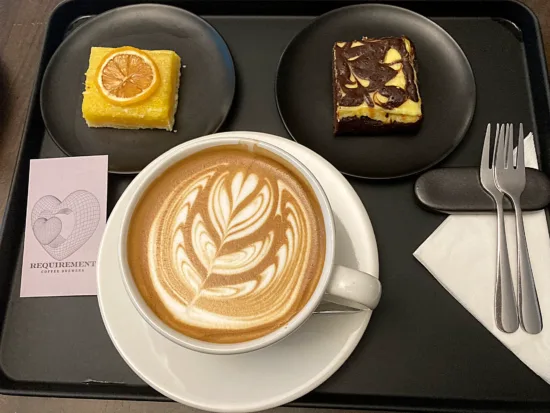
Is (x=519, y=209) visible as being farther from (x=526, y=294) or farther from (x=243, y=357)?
(x=243, y=357)

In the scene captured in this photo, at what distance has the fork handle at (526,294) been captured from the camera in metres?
0.99

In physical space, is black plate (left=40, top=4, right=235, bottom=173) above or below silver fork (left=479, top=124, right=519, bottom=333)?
above

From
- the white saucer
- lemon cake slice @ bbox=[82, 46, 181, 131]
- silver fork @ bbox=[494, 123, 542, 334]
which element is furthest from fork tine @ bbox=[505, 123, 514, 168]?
lemon cake slice @ bbox=[82, 46, 181, 131]

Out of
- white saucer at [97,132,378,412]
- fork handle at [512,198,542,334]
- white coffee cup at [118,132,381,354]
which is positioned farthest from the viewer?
fork handle at [512,198,542,334]

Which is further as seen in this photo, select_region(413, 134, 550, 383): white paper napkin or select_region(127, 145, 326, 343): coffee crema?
select_region(413, 134, 550, 383): white paper napkin

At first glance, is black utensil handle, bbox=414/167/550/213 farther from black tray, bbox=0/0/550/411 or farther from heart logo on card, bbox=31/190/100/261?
heart logo on card, bbox=31/190/100/261

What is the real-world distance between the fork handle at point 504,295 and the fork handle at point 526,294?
17 millimetres

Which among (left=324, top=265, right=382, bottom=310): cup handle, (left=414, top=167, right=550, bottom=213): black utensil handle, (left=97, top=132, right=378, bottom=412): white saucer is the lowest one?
(left=97, top=132, right=378, bottom=412): white saucer

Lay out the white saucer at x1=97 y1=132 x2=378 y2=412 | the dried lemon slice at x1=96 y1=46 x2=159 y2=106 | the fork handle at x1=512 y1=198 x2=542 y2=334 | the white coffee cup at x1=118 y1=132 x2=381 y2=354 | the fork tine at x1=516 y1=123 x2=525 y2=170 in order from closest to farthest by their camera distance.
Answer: the white coffee cup at x1=118 y1=132 x2=381 y2=354
the white saucer at x1=97 y1=132 x2=378 y2=412
the fork handle at x1=512 y1=198 x2=542 y2=334
the fork tine at x1=516 y1=123 x2=525 y2=170
the dried lemon slice at x1=96 y1=46 x2=159 y2=106

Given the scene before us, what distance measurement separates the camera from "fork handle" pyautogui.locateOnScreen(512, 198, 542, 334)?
3.26 ft


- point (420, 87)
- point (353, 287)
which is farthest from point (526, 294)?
point (420, 87)

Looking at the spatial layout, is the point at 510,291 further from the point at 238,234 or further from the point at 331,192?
the point at 238,234

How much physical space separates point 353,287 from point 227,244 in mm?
233

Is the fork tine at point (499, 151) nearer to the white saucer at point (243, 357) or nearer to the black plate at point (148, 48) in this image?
the white saucer at point (243, 357)
